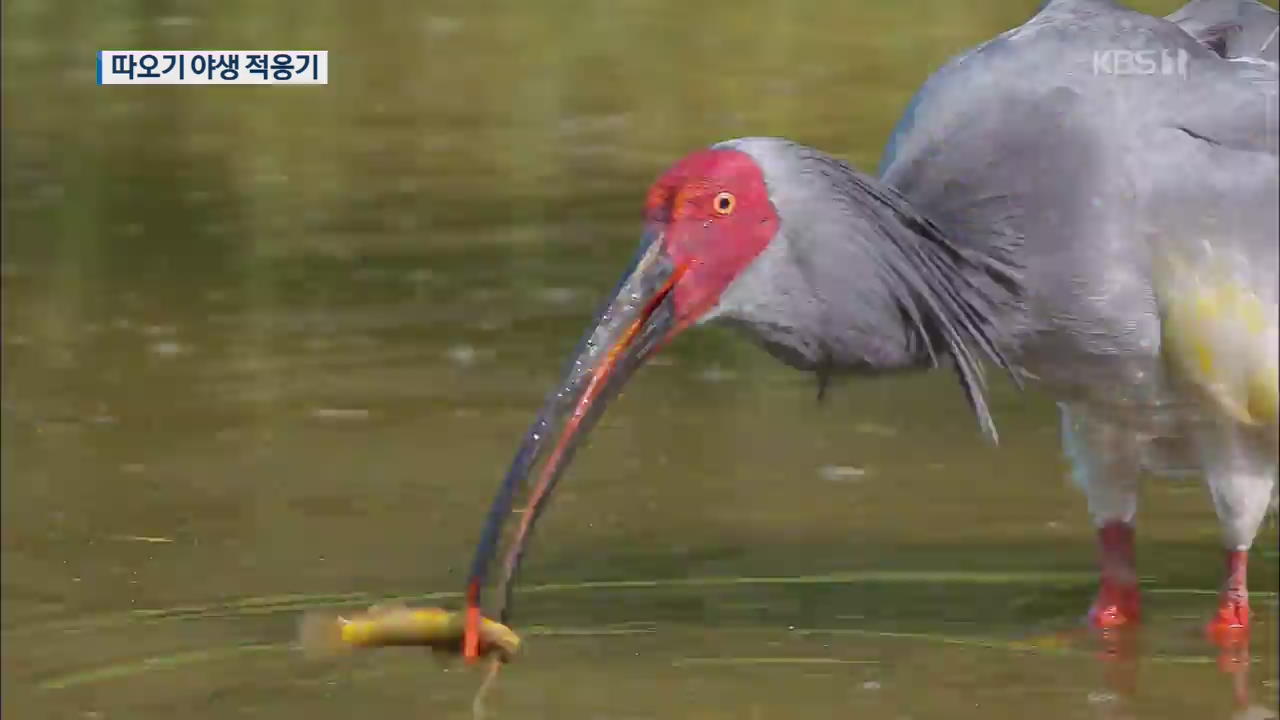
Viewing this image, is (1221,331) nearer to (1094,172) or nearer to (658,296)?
(1094,172)

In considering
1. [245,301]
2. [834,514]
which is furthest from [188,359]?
[834,514]

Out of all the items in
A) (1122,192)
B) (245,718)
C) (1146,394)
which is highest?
(1122,192)

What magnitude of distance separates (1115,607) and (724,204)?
145 centimetres

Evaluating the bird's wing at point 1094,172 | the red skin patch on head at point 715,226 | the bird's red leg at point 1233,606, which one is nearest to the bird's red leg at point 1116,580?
the bird's red leg at point 1233,606

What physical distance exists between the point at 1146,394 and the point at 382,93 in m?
6.32

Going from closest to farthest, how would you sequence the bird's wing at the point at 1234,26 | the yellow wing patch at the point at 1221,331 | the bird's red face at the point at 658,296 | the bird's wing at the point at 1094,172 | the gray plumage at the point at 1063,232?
1. the bird's red face at the point at 658,296
2. the gray plumage at the point at 1063,232
3. the bird's wing at the point at 1094,172
4. the yellow wing patch at the point at 1221,331
5. the bird's wing at the point at 1234,26

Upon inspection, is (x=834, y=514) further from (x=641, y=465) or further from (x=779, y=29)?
(x=779, y=29)

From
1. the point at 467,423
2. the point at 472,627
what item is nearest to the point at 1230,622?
the point at 472,627

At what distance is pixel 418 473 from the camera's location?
26.1 ft

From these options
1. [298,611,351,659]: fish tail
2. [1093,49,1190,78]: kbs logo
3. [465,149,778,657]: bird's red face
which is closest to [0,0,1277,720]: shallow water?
[298,611,351,659]: fish tail

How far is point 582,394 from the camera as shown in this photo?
19.4 feet

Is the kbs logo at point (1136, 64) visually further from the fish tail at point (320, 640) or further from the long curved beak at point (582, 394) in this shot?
the fish tail at point (320, 640)

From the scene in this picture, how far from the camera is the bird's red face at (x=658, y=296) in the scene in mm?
5918

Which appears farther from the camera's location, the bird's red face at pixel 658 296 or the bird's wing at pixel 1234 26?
the bird's wing at pixel 1234 26
